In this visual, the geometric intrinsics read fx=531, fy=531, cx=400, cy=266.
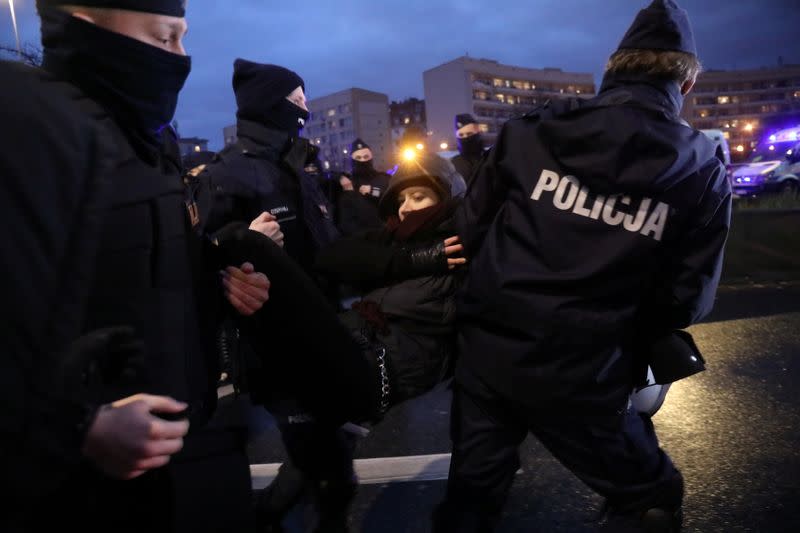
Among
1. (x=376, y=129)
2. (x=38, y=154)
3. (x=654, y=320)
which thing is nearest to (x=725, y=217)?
(x=654, y=320)

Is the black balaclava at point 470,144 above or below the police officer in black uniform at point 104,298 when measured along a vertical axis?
above

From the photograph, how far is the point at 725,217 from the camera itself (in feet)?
5.71

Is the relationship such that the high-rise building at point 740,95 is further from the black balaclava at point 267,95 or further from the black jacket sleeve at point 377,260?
the black jacket sleeve at point 377,260

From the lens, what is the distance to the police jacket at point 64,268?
801 millimetres

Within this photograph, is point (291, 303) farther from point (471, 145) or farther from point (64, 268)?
point (471, 145)

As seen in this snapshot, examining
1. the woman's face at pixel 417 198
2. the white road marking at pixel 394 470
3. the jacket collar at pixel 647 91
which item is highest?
the jacket collar at pixel 647 91

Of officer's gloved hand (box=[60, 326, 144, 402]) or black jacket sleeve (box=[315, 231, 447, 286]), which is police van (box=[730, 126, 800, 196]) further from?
officer's gloved hand (box=[60, 326, 144, 402])

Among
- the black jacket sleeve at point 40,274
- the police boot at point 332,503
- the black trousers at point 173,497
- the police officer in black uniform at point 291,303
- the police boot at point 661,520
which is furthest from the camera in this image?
the police boot at point 332,503

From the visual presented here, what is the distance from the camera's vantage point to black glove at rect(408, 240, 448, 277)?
1.99 meters

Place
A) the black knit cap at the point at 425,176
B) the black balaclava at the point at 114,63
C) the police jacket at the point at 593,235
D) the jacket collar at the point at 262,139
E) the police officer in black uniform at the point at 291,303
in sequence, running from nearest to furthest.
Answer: the black balaclava at the point at 114,63, the police officer in black uniform at the point at 291,303, the police jacket at the point at 593,235, the black knit cap at the point at 425,176, the jacket collar at the point at 262,139

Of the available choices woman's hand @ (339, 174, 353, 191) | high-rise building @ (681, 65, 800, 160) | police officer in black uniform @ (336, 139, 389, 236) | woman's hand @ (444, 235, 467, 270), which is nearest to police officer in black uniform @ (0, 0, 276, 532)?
woman's hand @ (444, 235, 467, 270)

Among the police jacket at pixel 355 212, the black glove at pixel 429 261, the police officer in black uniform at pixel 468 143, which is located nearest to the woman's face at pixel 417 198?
the black glove at pixel 429 261

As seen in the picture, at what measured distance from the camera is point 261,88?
2871 mm

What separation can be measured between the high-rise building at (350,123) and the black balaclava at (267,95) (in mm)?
75086
